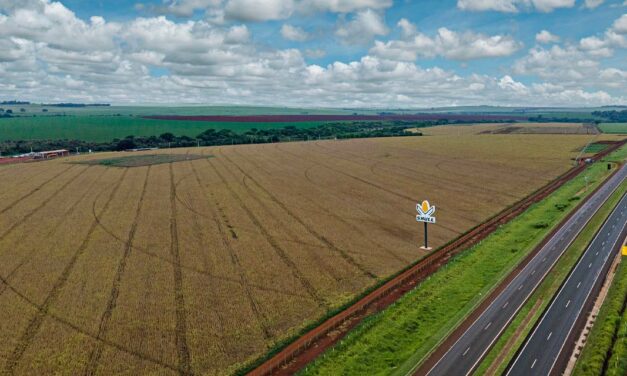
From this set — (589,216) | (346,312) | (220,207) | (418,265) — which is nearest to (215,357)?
(346,312)

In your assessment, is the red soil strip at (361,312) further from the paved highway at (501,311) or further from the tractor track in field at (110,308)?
the tractor track in field at (110,308)

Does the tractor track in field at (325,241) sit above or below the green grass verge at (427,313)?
above

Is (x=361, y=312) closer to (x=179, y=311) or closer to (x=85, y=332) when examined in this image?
(x=179, y=311)

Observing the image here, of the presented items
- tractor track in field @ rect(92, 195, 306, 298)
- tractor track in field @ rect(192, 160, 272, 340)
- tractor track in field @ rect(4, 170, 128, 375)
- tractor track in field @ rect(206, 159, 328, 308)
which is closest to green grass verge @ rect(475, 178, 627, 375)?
tractor track in field @ rect(206, 159, 328, 308)

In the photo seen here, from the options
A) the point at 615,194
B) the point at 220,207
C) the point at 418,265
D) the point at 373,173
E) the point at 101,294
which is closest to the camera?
the point at 101,294

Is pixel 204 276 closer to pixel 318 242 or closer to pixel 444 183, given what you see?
pixel 318 242

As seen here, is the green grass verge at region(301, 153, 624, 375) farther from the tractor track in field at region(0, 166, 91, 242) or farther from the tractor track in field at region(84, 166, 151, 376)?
the tractor track in field at region(0, 166, 91, 242)

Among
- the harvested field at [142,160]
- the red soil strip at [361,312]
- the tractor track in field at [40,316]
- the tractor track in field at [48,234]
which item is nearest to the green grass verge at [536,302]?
the red soil strip at [361,312]
